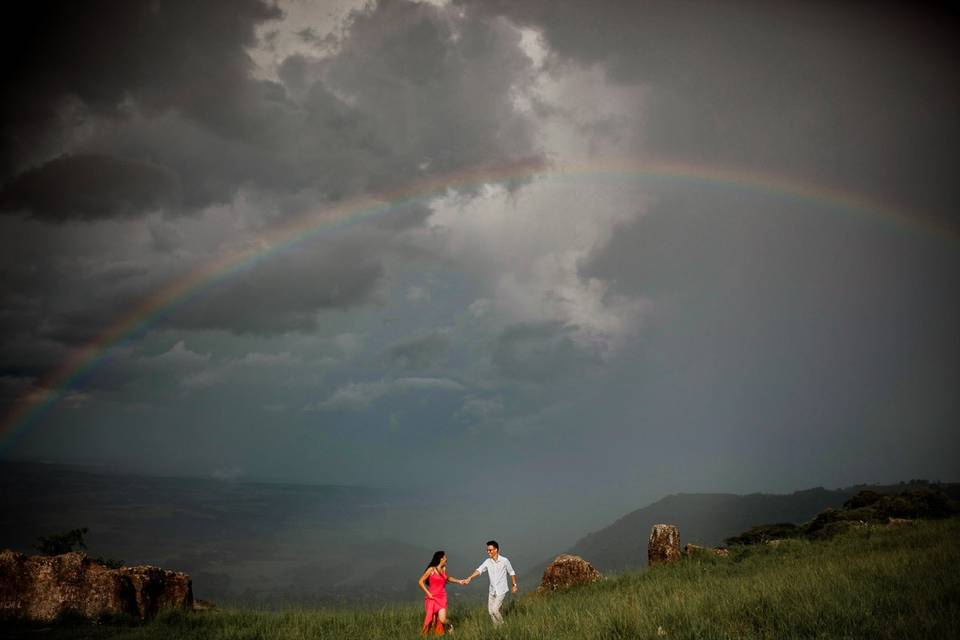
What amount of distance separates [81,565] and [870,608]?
24932 mm

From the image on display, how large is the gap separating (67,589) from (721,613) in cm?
2211

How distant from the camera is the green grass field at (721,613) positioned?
10609 mm

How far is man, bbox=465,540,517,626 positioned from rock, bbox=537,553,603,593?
944 centimetres

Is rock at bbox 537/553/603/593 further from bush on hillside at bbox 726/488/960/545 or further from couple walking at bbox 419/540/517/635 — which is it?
bush on hillside at bbox 726/488/960/545

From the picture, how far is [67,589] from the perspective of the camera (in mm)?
20438

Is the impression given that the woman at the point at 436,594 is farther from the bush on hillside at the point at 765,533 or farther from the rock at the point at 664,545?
the bush on hillside at the point at 765,533

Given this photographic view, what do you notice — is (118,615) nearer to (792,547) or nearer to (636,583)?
(636,583)

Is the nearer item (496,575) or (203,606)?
(496,575)

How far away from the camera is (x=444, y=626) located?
1650 centimetres

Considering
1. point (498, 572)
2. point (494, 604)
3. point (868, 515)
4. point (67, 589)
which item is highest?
point (498, 572)

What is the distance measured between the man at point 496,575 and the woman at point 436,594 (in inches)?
33.3

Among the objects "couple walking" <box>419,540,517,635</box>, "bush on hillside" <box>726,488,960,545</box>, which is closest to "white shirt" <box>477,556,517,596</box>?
"couple walking" <box>419,540,517,635</box>

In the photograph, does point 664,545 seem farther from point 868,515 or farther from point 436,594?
point 868,515

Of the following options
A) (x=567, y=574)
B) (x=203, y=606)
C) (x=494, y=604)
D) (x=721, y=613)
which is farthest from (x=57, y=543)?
(x=721, y=613)
